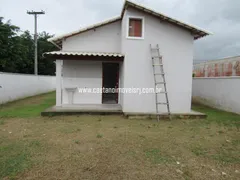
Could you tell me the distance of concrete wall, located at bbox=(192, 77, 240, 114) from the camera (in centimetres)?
862

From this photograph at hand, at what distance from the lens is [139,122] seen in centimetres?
657

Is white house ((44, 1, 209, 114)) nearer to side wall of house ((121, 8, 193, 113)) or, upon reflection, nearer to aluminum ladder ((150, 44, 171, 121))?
side wall of house ((121, 8, 193, 113))

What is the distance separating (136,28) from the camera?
7465 mm

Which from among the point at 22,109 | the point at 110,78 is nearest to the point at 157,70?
the point at 110,78

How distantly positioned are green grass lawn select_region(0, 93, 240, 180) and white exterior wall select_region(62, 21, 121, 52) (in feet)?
13.3

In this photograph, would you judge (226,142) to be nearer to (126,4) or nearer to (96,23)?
(126,4)

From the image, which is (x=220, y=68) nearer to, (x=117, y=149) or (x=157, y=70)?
(x=157, y=70)

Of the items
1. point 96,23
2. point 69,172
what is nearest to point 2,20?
point 96,23

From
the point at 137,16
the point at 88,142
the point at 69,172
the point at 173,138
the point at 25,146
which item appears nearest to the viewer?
the point at 69,172

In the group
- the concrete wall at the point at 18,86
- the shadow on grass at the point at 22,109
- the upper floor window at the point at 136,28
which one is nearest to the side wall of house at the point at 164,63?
the upper floor window at the point at 136,28

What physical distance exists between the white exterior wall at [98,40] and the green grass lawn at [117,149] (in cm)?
406

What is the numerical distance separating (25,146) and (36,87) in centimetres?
1348

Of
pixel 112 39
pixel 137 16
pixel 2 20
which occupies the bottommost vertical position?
pixel 112 39

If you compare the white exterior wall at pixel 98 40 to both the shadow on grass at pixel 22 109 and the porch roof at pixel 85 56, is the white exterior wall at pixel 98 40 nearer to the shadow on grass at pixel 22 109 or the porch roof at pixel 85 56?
the porch roof at pixel 85 56
